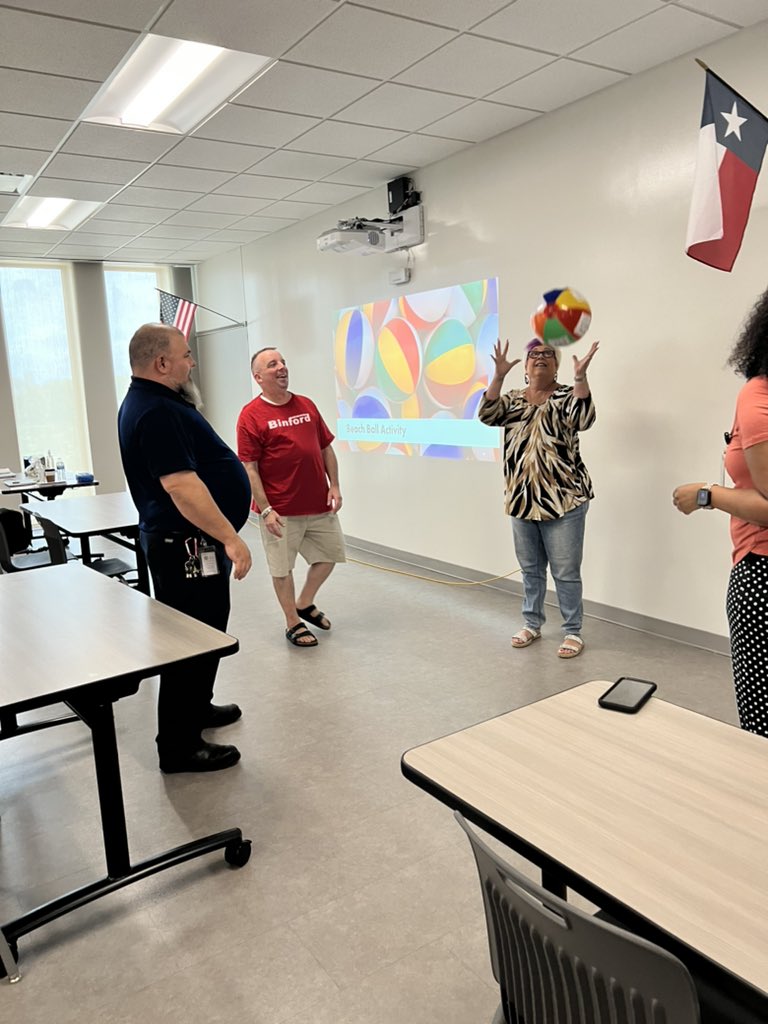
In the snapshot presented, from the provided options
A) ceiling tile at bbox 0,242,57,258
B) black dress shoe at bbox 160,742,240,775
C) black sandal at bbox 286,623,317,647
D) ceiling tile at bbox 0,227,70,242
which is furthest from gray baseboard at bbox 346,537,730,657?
ceiling tile at bbox 0,242,57,258

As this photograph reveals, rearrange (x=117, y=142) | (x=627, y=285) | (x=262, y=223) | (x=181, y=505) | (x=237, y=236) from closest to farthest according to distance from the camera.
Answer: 1. (x=181, y=505)
2. (x=627, y=285)
3. (x=117, y=142)
4. (x=262, y=223)
5. (x=237, y=236)

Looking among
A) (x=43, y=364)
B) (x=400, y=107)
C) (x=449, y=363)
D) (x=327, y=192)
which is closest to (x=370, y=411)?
(x=449, y=363)

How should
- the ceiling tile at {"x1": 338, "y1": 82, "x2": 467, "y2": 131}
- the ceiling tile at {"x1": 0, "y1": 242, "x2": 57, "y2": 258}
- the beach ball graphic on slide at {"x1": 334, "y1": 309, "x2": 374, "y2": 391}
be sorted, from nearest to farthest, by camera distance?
the ceiling tile at {"x1": 338, "y1": 82, "x2": 467, "y2": 131}, the beach ball graphic on slide at {"x1": 334, "y1": 309, "x2": 374, "y2": 391}, the ceiling tile at {"x1": 0, "y1": 242, "x2": 57, "y2": 258}

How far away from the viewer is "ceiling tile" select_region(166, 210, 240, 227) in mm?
6207

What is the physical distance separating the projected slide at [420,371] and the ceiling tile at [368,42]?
5.35 ft

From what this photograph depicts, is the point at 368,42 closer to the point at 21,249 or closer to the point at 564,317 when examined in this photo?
the point at 564,317

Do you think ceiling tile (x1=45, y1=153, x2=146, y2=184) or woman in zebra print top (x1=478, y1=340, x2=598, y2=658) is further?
ceiling tile (x1=45, y1=153, x2=146, y2=184)

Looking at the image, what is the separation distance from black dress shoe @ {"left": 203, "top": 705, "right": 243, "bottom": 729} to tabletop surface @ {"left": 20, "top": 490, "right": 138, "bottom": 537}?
4.01 feet

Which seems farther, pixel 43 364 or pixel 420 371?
pixel 43 364

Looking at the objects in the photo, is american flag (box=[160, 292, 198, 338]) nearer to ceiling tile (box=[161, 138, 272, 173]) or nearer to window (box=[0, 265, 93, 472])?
window (box=[0, 265, 93, 472])

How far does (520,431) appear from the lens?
377 centimetres

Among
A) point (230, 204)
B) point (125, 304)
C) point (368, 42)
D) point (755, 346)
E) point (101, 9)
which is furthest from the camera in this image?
point (125, 304)

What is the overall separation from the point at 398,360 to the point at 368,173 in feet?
4.38

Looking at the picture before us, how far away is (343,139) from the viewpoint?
4.47 metres
